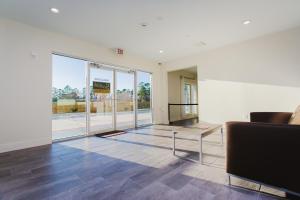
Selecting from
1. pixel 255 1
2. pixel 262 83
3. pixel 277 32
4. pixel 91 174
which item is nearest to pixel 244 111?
pixel 262 83

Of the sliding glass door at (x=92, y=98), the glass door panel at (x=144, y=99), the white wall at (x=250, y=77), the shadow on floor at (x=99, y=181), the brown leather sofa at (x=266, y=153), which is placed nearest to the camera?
the brown leather sofa at (x=266, y=153)

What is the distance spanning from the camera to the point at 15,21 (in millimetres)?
3465

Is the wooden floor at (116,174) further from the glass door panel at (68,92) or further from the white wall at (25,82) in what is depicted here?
the glass door panel at (68,92)

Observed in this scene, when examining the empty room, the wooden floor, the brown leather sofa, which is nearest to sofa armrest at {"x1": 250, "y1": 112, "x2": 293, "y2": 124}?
the empty room

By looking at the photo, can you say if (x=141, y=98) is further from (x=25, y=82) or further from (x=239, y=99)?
(x=25, y=82)

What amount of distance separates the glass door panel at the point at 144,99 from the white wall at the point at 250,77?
1955 mm

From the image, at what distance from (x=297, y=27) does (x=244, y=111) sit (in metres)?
2.42

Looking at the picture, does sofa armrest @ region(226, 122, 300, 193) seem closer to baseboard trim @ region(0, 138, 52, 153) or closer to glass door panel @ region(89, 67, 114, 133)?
baseboard trim @ region(0, 138, 52, 153)

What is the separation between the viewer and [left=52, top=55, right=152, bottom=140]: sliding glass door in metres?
4.40

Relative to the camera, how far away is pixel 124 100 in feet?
19.4

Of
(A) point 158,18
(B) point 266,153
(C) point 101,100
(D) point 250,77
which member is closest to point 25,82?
(C) point 101,100

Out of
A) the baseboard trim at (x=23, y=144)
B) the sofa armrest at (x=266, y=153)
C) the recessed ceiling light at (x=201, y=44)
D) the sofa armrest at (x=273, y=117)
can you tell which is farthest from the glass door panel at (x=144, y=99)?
the sofa armrest at (x=266, y=153)

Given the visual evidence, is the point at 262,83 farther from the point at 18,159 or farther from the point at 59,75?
the point at 18,159

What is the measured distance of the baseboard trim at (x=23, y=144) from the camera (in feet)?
10.8
